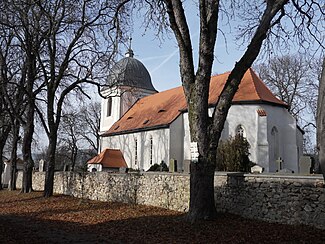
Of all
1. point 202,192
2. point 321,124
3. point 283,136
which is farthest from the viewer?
point 283,136

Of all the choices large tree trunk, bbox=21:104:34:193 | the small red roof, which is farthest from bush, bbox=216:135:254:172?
the small red roof

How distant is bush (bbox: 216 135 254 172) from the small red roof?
1654cm

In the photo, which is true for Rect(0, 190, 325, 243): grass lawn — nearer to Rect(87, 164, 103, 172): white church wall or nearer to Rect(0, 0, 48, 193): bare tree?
Rect(0, 0, 48, 193): bare tree

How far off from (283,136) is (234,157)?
29.1ft

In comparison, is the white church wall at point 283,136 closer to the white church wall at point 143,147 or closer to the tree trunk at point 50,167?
the white church wall at point 143,147

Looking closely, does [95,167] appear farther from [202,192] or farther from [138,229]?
[202,192]

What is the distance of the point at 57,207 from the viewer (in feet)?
Answer: 53.4

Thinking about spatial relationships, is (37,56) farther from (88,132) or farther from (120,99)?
(88,132)

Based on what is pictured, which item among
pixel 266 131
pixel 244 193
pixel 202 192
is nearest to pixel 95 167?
pixel 266 131

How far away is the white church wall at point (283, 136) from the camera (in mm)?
26694

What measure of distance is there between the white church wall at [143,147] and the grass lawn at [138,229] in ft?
55.1

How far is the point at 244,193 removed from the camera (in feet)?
37.4

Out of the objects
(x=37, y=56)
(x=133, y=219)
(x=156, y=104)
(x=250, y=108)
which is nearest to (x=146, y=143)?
(x=156, y=104)

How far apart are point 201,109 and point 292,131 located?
18668 millimetres
